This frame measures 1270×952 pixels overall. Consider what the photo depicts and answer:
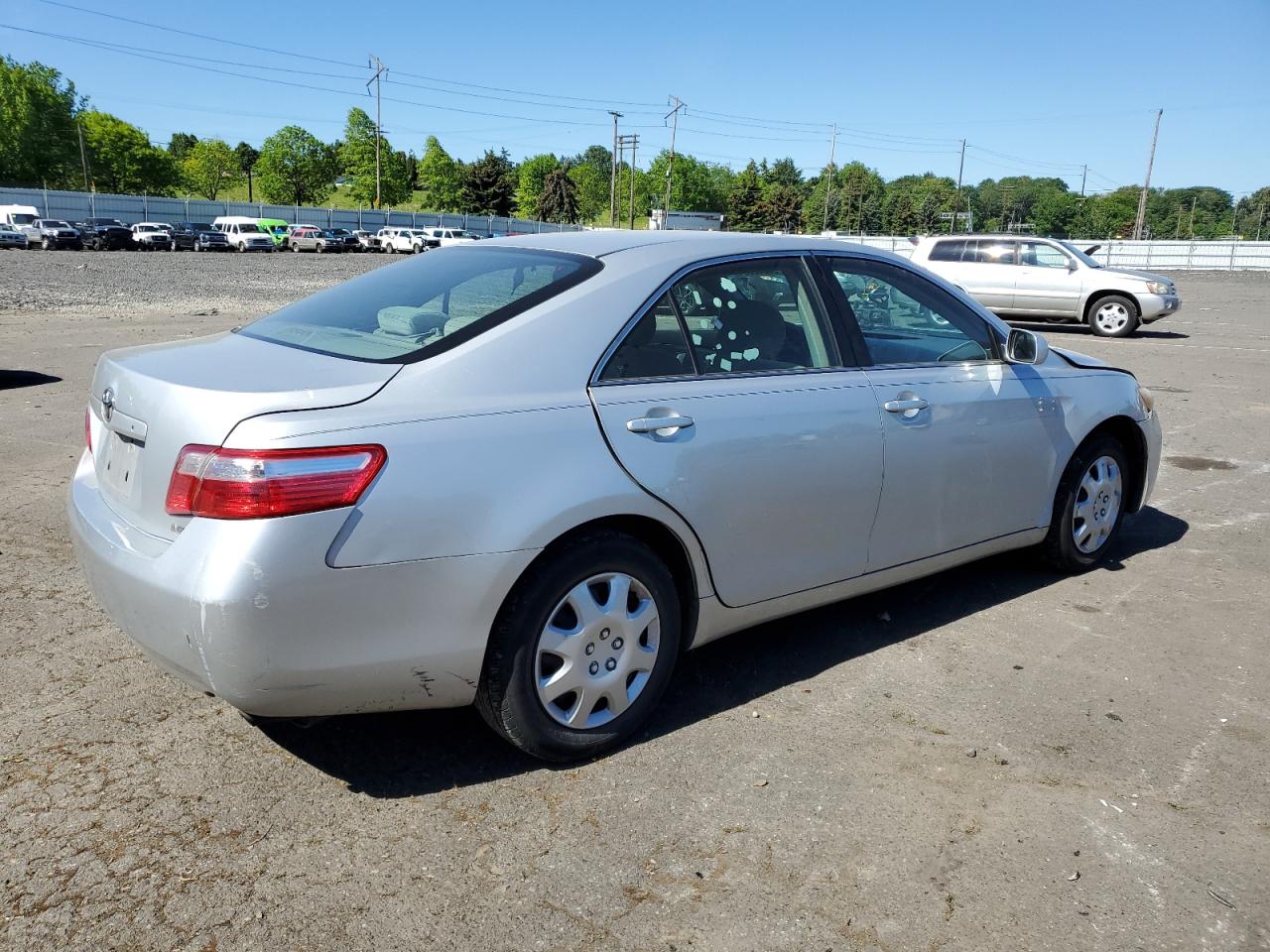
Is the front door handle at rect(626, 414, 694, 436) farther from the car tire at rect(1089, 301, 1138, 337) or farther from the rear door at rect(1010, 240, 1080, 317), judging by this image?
the car tire at rect(1089, 301, 1138, 337)

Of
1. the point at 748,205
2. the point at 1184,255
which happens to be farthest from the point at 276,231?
the point at 748,205

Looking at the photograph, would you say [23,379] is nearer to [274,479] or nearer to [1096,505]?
[274,479]

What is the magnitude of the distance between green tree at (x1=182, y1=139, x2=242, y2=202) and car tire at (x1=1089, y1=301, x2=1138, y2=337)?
125 meters

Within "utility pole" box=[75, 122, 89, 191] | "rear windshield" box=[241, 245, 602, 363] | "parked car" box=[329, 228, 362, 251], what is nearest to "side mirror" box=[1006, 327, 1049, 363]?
"rear windshield" box=[241, 245, 602, 363]

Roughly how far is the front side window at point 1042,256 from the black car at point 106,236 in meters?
45.6

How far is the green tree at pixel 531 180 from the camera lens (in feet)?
479

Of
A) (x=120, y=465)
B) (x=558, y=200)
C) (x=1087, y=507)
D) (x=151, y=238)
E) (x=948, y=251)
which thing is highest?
(x=558, y=200)

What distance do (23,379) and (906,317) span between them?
8794mm

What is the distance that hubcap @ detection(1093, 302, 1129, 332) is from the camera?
58.6 ft

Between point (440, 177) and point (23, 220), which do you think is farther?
point (440, 177)

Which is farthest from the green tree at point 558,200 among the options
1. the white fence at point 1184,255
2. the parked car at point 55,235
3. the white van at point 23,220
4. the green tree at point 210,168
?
the parked car at point 55,235

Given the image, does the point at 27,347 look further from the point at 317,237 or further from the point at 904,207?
the point at 904,207

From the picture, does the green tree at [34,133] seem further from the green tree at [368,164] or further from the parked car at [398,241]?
the parked car at [398,241]

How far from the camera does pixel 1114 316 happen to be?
18.0m
